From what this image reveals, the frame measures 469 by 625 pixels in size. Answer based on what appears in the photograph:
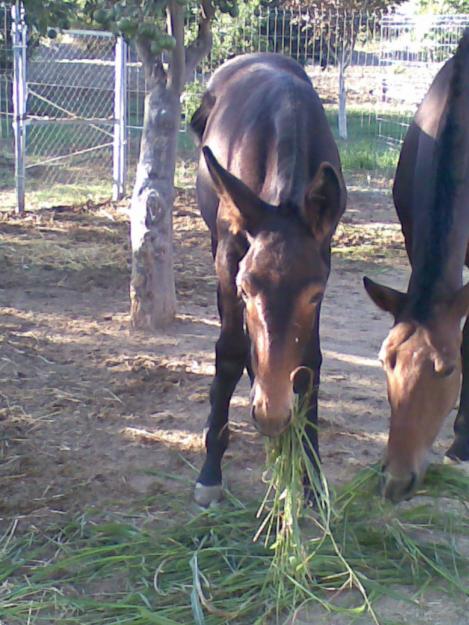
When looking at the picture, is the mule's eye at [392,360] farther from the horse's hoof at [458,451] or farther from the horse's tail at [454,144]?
the horse's hoof at [458,451]

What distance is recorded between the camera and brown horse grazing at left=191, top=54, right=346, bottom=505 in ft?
10.2

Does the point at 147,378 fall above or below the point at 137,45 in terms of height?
below

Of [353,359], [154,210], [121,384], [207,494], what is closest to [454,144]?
[207,494]

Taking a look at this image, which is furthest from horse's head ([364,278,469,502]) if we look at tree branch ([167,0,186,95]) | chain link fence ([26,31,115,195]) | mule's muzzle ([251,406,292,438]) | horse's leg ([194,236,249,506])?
chain link fence ([26,31,115,195])

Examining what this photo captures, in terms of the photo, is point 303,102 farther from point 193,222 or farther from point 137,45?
point 193,222

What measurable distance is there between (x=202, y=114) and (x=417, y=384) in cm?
285

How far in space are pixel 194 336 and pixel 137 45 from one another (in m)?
2.05

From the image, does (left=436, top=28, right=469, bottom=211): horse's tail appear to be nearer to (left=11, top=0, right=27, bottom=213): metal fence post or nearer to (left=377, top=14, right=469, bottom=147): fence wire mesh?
(left=11, top=0, right=27, bottom=213): metal fence post

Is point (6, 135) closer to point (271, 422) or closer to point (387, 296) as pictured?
point (387, 296)

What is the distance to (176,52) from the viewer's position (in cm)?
579

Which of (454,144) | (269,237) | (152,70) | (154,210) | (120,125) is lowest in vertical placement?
(154,210)

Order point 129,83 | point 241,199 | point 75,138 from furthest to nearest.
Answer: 1. point 75,138
2. point 129,83
3. point 241,199

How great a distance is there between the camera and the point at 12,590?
3146 millimetres

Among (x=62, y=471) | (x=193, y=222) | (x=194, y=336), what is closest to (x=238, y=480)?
(x=62, y=471)
